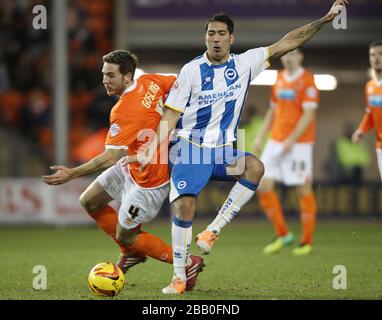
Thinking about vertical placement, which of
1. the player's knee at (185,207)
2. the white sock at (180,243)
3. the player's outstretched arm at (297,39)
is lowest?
the white sock at (180,243)

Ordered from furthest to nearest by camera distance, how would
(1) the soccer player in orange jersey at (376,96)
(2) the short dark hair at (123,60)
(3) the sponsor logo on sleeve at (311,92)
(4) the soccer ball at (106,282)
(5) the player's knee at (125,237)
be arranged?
1. (3) the sponsor logo on sleeve at (311,92)
2. (1) the soccer player in orange jersey at (376,96)
3. (5) the player's knee at (125,237)
4. (2) the short dark hair at (123,60)
5. (4) the soccer ball at (106,282)

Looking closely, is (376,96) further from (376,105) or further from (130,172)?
(130,172)

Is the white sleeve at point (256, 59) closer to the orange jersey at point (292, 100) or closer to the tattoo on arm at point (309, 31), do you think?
the tattoo on arm at point (309, 31)

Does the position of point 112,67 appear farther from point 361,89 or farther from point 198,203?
point 361,89

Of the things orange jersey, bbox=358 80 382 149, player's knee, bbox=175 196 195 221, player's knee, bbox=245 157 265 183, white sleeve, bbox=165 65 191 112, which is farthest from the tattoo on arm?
orange jersey, bbox=358 80 382 149

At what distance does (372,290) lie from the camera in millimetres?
7113

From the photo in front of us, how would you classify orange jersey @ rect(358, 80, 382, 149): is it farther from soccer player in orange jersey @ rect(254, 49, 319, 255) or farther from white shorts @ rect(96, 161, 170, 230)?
white shorts @ rect(96, 161, 170, 230)

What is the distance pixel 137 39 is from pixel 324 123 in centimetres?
452

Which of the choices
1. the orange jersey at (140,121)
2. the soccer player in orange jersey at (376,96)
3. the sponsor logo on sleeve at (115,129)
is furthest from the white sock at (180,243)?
the soccer player in orange jersey at (376,96)

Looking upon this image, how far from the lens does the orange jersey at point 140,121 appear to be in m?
7.30

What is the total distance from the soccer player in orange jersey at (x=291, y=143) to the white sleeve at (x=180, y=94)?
142 inches

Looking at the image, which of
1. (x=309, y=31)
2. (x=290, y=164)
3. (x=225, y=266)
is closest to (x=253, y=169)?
(x=309, y=31)

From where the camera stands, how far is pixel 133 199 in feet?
24.8
